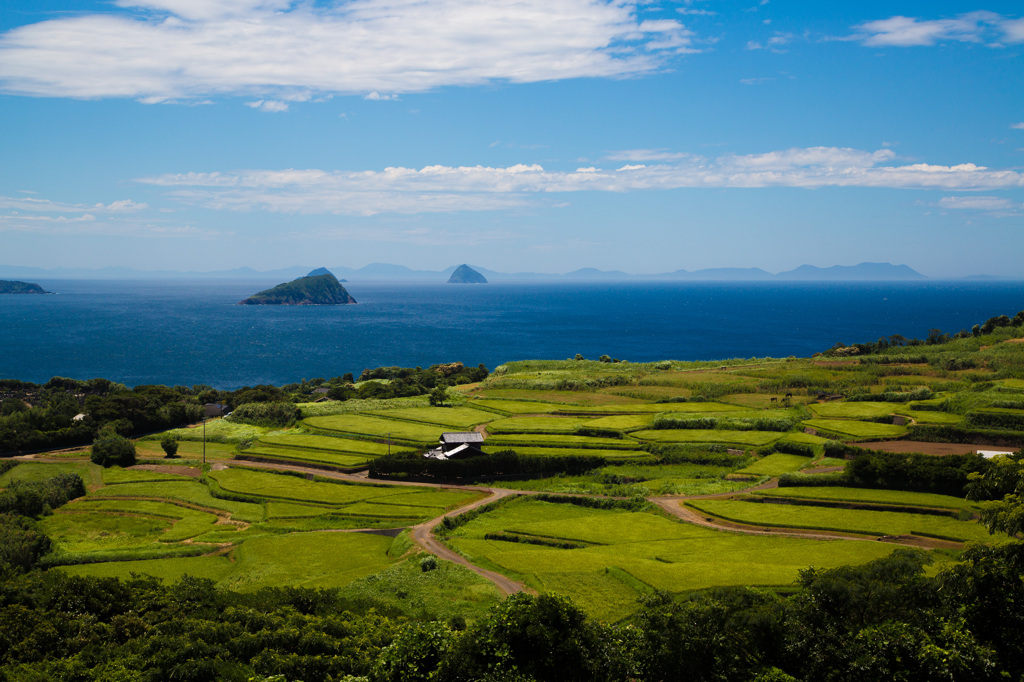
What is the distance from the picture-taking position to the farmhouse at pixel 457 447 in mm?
51456

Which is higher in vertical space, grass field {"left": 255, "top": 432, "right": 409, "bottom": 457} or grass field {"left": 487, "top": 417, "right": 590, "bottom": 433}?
grass field {"left": 487, "top": 417, "right": 590, "bottom": 433}

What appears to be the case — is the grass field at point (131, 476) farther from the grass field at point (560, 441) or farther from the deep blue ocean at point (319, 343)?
the deep blue ocean at point (319, 343)

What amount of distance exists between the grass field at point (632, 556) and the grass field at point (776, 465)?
11.6 m

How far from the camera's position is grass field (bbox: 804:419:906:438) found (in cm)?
5243

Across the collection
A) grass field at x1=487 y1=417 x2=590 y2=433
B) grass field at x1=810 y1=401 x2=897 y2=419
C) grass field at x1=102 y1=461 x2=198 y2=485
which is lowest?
grass field at x1=102 y1=461 x2=198 y2=485

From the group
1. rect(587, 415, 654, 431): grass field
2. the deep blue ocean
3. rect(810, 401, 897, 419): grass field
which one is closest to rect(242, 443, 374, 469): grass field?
rect(587, 415, 654, 431): grass field

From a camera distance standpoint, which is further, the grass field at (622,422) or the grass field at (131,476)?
the grass field at (622,422)

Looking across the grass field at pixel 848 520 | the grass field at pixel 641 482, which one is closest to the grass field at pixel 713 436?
the grass field at pixel 641 482

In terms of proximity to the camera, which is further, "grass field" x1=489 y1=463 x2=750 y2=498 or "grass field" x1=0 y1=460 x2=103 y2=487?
"grass field" x1=0 y1=460 x2=103 y2=487

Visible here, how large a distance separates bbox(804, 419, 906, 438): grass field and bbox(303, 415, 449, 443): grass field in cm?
3477

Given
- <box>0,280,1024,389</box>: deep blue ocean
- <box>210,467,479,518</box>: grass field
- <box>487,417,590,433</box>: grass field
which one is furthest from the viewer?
<box>0,280,1024,389</box>: deep blue ocean

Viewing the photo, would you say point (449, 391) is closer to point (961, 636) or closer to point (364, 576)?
point (364, 576)

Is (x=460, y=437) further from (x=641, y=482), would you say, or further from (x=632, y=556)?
(x=632, y=556)

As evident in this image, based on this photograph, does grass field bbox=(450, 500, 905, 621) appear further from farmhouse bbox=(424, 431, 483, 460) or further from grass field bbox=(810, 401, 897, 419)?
grass field bbox=(810, 401, 897, 419)
